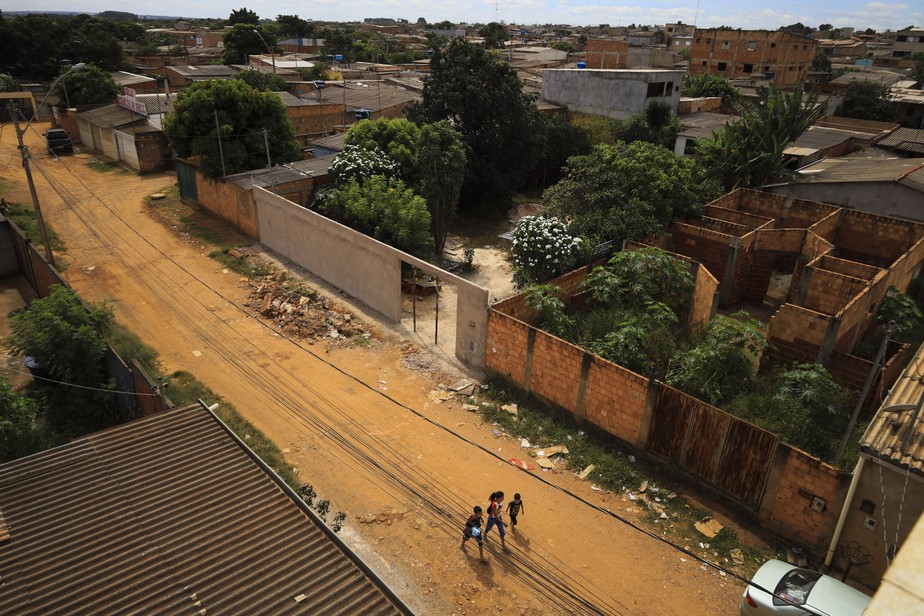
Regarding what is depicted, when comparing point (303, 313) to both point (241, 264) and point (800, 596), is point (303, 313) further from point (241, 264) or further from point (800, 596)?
point (800, 596)

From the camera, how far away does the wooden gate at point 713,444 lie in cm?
1046

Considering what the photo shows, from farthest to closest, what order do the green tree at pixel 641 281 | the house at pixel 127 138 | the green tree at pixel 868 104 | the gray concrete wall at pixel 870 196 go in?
the green tree at pixel 868 104, the house at pixel 127 138, the gray concrete wall at pixel 870 196, the green tree at pixel 641 281

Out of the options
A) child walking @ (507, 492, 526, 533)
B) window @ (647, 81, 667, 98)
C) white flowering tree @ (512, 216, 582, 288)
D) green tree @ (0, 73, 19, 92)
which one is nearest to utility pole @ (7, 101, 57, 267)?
white flowering tree @ (512, 216, 582, 288)

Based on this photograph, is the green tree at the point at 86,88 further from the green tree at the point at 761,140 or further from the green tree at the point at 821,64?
the green tree at the point at 821,64

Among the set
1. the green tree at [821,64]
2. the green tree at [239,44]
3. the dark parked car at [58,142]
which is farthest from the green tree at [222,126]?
the green tree at [821,64]

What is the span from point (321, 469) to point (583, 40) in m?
138

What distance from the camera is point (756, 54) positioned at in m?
63.6

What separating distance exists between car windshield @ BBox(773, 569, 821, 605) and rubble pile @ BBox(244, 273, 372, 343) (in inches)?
467

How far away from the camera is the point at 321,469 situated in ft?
39.4

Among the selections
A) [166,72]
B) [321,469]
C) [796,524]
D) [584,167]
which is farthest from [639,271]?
[166,72]

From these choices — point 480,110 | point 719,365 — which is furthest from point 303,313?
point 480,110

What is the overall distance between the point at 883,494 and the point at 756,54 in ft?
221

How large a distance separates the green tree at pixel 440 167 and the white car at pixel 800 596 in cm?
1527

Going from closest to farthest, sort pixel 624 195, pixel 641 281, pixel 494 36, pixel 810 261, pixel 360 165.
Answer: pixel 641 281 < pixel 810 261 < pixel 624 195 < pixel 360 165 < pixel 494 36
